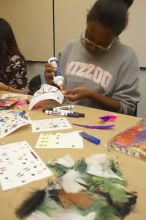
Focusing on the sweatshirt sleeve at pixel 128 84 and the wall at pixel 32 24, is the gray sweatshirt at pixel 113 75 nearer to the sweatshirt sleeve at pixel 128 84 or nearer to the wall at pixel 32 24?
the sweatshirt sleeve at pixel 128 84

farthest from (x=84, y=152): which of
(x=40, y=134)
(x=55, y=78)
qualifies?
(x=55, y=78)

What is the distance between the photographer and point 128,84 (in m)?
1.39

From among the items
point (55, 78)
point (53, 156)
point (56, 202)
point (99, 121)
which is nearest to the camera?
point (56, 202)

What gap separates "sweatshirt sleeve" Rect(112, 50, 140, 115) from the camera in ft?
4.56

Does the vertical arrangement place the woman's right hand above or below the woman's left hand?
above

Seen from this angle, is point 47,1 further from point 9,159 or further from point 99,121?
point 9,159

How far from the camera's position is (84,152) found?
88cm

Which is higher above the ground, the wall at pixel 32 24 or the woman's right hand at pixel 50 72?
the wall at pixel 32 24

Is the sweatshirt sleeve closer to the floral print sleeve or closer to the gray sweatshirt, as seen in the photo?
the gray sweatshirt

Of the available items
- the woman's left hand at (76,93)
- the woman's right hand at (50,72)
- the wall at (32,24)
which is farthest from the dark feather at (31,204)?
the wall at (32,24)

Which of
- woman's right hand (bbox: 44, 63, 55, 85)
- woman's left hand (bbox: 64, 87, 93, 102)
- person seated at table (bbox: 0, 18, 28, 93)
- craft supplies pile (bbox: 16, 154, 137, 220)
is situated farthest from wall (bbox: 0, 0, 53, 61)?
craft supplies pile (bbox: 16, 154, 137, 220)

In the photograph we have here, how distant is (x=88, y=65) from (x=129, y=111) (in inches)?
12.1

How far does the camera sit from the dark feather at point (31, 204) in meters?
0.61

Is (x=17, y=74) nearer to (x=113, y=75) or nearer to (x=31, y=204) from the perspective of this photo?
(x=113, y=75)
